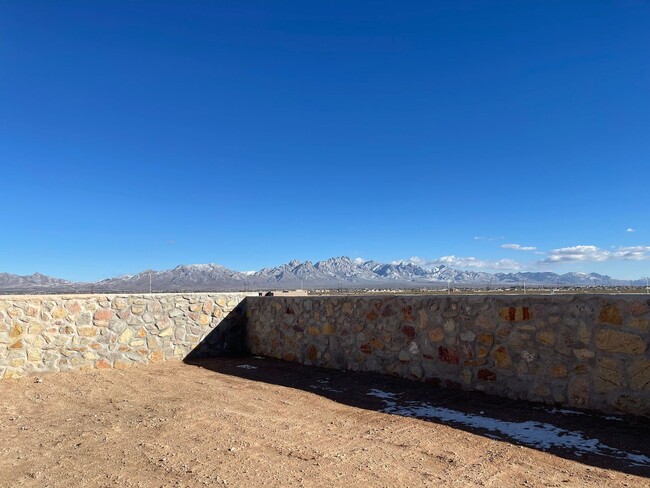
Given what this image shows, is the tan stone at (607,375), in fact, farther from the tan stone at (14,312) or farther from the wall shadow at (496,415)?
the tan stone at (14,312)

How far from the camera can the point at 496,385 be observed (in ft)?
20.0

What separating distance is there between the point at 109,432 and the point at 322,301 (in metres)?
4.67

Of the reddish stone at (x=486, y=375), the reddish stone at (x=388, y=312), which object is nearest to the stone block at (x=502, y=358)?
the reddish stone at (x=486, y=375)

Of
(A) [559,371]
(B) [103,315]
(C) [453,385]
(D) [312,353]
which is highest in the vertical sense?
(B) [103,315]

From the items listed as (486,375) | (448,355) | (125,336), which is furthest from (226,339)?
(486,375)

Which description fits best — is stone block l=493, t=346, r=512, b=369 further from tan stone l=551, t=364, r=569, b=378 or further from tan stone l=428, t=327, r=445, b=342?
tan stone l=428, t=327, r=445, b=342

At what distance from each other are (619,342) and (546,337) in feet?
2.57

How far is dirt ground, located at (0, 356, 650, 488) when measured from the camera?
3.70m

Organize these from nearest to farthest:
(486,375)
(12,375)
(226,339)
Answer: (486,375), (12,375), (226,339)

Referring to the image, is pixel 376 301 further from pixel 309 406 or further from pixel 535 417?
pixel 535 417

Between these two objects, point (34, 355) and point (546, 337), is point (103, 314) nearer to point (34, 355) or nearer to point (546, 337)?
point (34, 355)

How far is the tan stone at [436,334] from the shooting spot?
6809 millimetres

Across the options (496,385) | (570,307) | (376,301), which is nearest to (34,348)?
(376,301)

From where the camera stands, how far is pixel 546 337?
18.7ft
